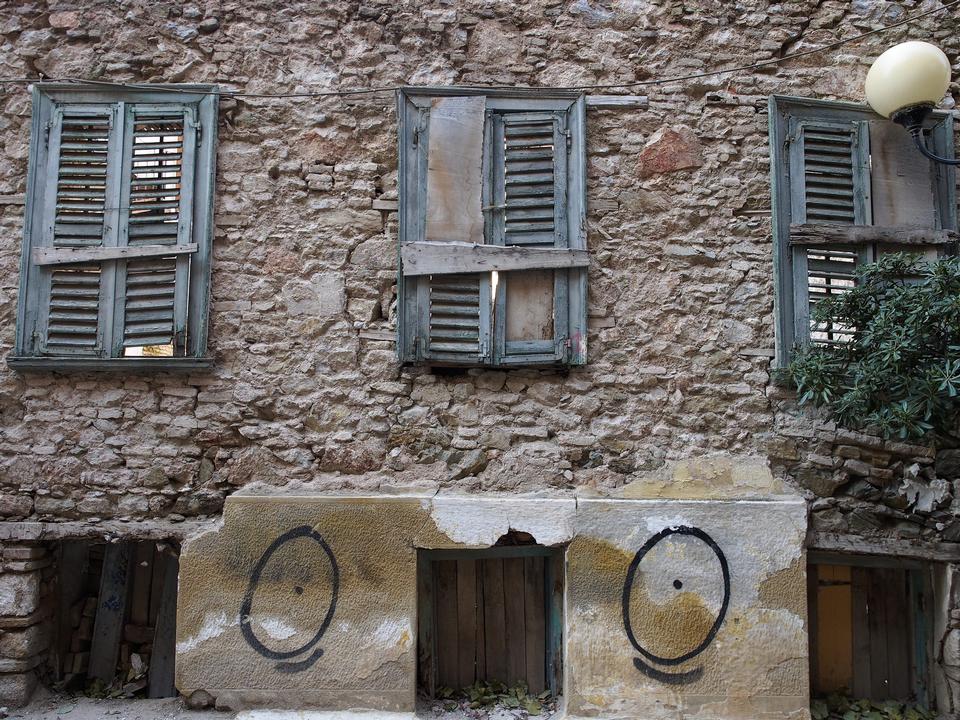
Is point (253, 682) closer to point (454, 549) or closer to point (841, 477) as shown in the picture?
point (454, 549)

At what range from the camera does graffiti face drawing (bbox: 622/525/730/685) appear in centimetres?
353

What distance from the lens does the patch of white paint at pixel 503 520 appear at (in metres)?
3.58

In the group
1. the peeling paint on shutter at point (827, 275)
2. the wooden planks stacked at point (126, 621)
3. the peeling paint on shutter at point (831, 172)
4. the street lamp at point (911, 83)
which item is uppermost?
the street lamp at point (911, 83)

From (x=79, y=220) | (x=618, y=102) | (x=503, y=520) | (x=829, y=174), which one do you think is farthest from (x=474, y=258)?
(x=79, y=220)

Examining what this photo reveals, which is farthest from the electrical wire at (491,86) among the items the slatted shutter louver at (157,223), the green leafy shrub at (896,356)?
the green leafy shrub at (896,356)

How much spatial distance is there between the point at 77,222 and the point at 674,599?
389 cm

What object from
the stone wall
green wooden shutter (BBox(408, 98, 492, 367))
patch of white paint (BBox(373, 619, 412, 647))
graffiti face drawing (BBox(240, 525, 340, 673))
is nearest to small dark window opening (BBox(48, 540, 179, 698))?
the stone wall

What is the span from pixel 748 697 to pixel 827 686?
0.80 m

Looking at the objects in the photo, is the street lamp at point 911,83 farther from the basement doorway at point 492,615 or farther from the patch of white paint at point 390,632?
the patch of white paint at point 390,632

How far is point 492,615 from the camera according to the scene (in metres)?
3.96

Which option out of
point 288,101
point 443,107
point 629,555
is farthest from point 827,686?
point 288,101

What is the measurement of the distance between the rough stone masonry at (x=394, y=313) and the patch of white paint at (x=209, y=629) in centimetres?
3

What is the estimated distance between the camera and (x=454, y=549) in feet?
12.4

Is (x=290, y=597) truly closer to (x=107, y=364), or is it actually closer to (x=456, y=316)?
(x=107, y=364)
